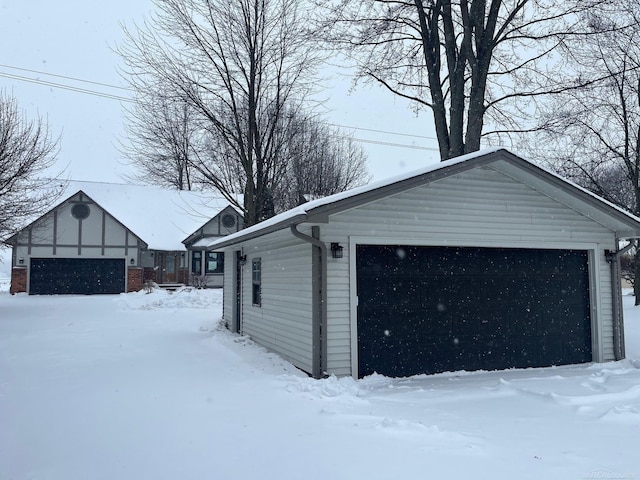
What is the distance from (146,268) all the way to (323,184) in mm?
11430

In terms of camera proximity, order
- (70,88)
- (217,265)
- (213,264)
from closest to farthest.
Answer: (70,88), (213,264), (217,265)

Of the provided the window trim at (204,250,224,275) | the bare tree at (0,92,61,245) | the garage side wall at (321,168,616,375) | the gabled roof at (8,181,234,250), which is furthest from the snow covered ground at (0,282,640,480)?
the window trim at (204,250,224,275)

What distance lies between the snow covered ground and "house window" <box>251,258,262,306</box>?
5.44 feet

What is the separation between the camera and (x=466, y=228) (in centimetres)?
855

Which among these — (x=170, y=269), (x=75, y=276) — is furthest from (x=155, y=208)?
(x=75, y=276)

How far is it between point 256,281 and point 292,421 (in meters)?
5.99

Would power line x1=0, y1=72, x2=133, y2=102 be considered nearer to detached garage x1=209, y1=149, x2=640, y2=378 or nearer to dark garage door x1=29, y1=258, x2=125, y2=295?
dark garage door x1=29, y1=258, x2=125, y2=295

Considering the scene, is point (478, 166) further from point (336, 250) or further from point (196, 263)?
point (196, 263)

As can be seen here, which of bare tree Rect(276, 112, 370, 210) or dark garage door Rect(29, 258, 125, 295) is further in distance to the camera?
dark garage door Rect(29, 258, 125, 295)

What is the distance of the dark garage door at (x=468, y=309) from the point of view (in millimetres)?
8070

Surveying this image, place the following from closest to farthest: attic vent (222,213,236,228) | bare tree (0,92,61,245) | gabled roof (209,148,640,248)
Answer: gabled roof (209,148,640,248), bare tree (0,92,61,245), attic vent (222,213,236,228)

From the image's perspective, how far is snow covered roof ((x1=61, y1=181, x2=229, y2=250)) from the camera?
30.2m

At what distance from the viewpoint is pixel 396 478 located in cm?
409

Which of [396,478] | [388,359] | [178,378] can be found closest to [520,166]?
[388,359]
